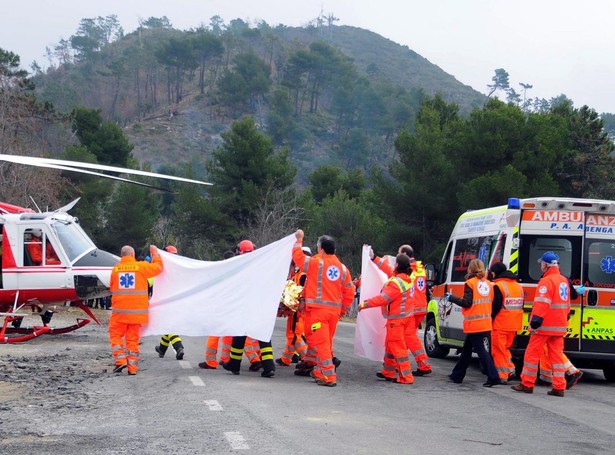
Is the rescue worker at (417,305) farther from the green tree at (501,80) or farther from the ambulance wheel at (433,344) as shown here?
the green tree at (501,80)

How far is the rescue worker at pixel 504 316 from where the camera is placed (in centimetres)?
1357

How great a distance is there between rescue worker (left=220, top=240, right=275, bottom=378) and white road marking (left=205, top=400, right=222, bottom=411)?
2.87m

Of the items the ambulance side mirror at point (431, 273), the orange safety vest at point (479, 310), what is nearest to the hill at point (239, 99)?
the ambulance side mirror at point (431, 273)

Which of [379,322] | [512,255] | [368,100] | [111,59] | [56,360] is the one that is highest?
[111,59]

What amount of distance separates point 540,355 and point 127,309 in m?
5.93

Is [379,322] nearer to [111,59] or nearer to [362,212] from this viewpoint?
[362,212]

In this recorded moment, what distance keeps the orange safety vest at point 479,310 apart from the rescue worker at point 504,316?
268 mm

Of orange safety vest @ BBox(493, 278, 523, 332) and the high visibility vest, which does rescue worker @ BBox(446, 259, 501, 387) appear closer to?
orange safety vest @ BBox(493, 278, 523, 332)

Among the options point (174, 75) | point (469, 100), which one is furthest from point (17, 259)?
point (469, 100)

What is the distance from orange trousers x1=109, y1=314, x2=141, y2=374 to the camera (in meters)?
13.3

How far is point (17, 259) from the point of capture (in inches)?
765

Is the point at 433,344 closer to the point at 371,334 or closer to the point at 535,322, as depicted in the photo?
the point at 371,334

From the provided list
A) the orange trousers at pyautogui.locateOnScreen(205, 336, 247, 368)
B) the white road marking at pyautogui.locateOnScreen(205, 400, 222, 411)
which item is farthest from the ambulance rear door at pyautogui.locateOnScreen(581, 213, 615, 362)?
the white road marking at pyautogui.locateOnScreen(205, 400, 222, 411)

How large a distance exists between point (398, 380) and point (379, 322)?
1.18 m
